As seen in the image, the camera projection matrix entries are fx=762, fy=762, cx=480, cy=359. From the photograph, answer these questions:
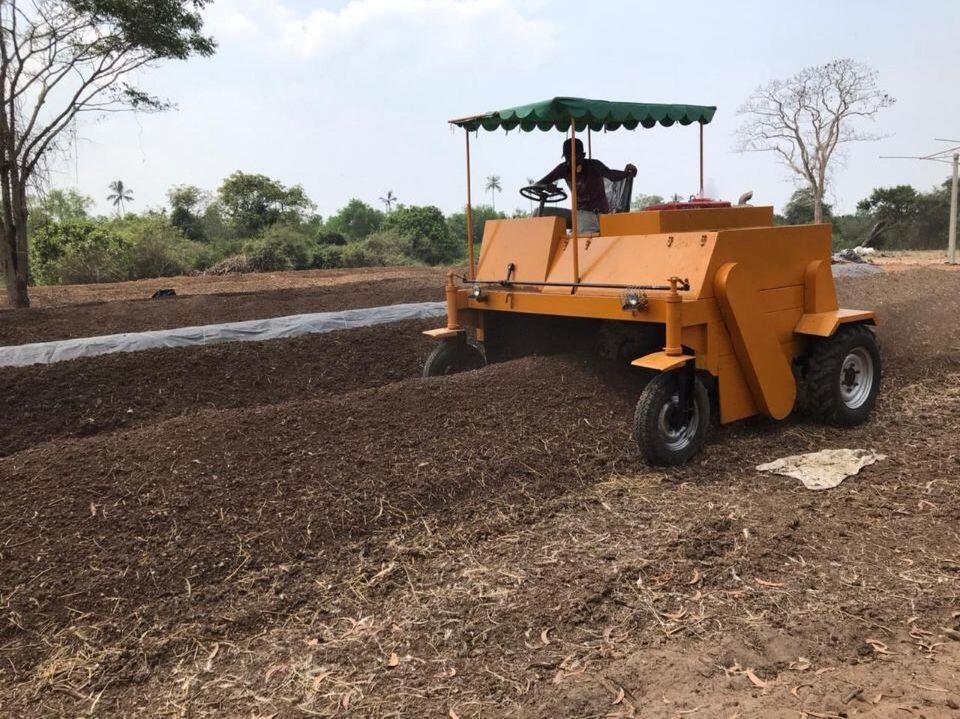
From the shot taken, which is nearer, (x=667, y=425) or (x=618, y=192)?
(x=667, y=425)

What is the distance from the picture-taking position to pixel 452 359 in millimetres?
6762

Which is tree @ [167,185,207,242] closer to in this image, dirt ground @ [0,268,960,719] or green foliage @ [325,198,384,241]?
green foliage @ [325,198,384,241]

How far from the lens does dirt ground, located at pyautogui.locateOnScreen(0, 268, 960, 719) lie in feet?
9.21

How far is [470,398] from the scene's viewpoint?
209 inches

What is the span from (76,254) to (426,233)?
17986 millimetres

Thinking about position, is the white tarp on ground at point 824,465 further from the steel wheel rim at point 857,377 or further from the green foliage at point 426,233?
the green foliage at point 426,233

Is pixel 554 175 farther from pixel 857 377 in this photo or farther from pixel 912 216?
pixel 912 216

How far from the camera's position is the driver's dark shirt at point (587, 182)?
21.5 ft

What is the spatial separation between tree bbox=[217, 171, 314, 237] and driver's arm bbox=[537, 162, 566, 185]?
30.7m

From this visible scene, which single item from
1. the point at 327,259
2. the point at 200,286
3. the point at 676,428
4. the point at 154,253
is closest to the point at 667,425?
the point at 676,428

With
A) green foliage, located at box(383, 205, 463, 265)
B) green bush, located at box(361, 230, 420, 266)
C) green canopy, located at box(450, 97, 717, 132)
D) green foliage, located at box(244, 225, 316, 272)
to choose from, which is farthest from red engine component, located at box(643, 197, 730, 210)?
Result: green foliage, located at box(383, 205, 463, 265)

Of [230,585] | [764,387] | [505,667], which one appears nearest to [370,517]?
[230,585]

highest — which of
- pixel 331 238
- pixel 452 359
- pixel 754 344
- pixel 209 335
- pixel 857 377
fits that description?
pixel 331 238

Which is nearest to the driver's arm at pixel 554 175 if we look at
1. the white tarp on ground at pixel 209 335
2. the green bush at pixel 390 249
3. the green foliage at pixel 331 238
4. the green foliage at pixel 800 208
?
the white tarp on ground at pixel 209 335
